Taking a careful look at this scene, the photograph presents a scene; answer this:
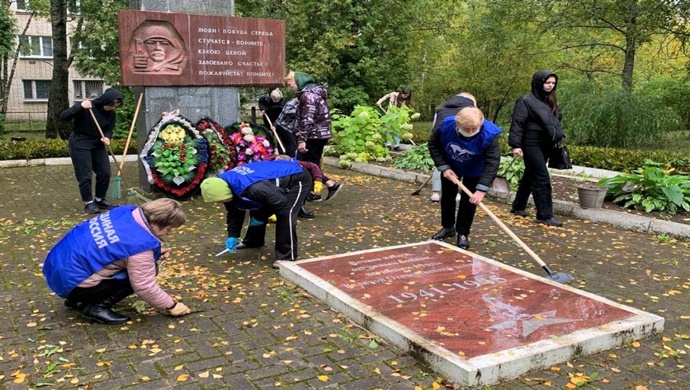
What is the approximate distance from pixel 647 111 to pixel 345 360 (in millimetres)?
13010

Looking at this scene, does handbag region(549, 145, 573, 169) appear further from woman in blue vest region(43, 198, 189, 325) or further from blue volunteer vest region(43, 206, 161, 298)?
blue volunteer vest region(43, 206, 161, 298)

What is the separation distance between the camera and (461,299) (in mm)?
4238

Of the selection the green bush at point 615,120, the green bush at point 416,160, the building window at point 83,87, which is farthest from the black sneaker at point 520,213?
the building window at point 83,87

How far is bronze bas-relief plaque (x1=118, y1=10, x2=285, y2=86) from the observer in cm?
855

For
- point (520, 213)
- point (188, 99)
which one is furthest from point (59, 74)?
point (520, 213)

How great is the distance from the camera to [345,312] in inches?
163

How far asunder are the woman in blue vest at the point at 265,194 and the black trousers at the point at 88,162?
313 cm

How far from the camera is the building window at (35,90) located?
111 ft

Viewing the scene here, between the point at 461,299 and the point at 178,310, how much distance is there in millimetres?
1970

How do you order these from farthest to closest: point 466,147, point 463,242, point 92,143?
1. point 92,143
2. point 463,242
3. point 466,147

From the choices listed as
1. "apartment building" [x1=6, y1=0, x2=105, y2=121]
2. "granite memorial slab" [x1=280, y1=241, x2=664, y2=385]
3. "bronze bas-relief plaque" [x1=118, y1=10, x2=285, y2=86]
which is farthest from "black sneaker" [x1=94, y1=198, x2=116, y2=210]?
"apartment building" [x1=6, y1=0, x2=105, y2=121]

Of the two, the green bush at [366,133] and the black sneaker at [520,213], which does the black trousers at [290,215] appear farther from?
the green bush at [366,133]

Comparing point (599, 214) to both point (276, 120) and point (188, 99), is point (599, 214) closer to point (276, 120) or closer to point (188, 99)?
point (276, 120)

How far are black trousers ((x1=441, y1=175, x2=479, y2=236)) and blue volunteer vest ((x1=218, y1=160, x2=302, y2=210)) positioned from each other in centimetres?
182
